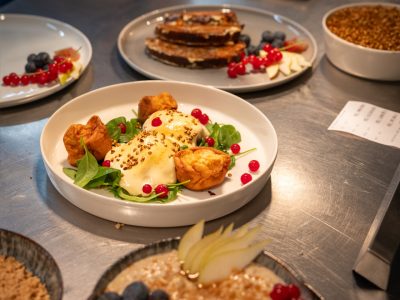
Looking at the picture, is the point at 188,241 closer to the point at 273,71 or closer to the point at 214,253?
the point at 214,253

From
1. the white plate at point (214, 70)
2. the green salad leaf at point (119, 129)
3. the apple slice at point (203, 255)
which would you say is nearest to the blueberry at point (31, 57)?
the white plate at point (214, 70)

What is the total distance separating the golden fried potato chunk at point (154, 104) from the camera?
1727 millimetres

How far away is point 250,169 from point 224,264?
0.53 m

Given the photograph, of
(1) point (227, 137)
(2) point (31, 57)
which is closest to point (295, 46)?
(1) point (227, 137)

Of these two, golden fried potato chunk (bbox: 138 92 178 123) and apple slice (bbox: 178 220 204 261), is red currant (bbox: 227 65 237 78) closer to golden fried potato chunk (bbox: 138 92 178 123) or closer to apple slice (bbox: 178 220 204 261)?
golden fried potato chunk (bbox: 138 92 178 123)

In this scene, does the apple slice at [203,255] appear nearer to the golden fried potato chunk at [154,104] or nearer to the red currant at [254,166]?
the red currant at [254,166]

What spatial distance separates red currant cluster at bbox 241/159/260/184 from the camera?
59.4 inches

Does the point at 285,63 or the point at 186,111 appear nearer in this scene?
the point at 186,111

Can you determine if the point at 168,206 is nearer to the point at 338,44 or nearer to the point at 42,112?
the point at 42,112

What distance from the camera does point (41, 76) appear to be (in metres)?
2.04

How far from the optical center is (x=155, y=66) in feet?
7.36

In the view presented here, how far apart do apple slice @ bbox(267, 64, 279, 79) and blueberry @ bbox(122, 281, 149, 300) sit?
132 centimetres

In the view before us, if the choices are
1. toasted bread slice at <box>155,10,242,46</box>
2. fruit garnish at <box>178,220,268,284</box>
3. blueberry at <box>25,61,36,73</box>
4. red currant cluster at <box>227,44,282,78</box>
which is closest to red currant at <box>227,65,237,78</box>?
red currant cluster at <box>227,44,282,78</box>

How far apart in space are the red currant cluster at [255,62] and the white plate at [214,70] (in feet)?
0.10
